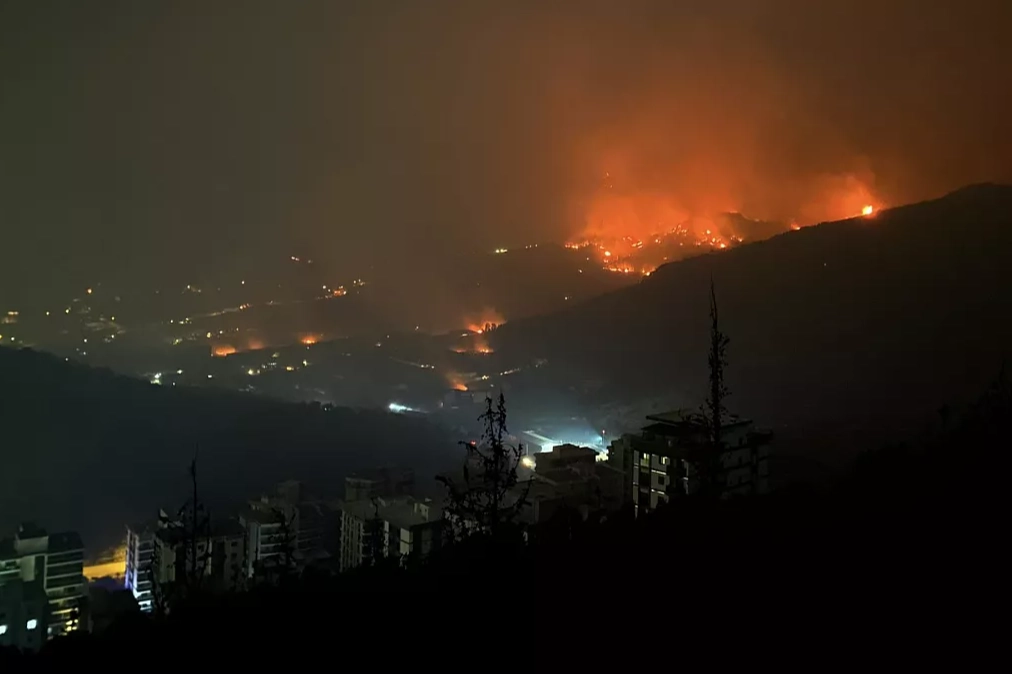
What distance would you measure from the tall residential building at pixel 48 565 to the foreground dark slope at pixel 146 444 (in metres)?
5.84

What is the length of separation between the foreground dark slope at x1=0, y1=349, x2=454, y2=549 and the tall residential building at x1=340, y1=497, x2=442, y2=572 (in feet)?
21.3

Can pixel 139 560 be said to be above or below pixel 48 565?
below


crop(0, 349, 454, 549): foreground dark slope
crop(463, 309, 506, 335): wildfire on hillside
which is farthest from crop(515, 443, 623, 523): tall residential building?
crop(463, 309, 506, 335): wildfire on hillside

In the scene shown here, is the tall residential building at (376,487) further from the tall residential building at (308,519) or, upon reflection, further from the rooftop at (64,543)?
the rooftop at (64,543)

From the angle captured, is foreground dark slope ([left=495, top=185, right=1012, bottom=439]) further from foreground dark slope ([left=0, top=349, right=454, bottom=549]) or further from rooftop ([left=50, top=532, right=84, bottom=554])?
rooftop ([left=50, top=532, right=84, bottom=554])

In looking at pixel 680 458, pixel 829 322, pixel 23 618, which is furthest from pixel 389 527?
pixel 829 322

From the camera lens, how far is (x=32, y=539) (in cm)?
1564

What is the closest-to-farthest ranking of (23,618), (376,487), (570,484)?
(23,618) < (570,484) < (376,487)

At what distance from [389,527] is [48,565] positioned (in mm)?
7736

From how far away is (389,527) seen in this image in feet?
50.0

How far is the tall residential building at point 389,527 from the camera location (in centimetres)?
1441

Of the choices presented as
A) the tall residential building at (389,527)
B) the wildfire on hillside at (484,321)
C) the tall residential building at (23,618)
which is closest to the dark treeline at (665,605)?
the tall residential building at (389,527)

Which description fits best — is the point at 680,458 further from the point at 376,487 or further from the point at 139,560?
the point at 139,560

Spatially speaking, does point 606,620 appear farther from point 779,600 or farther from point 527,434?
point 527,434
